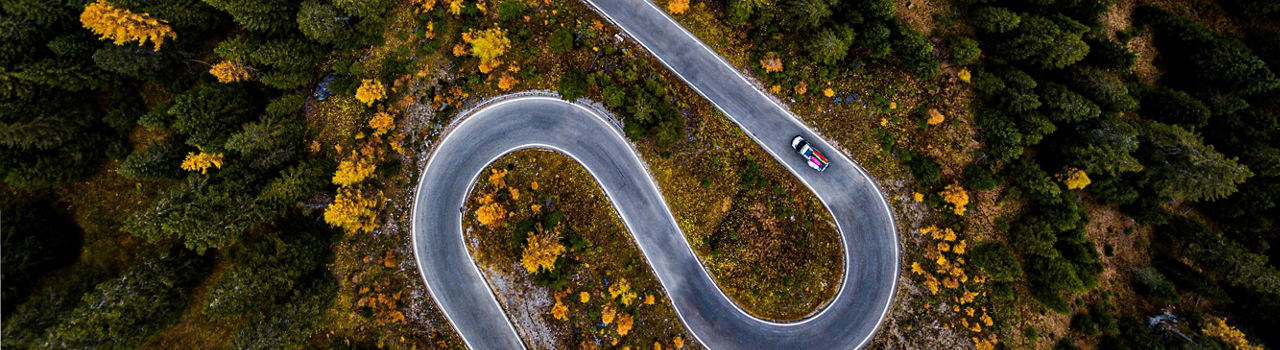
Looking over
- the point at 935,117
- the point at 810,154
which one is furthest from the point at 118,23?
the point at 935,117

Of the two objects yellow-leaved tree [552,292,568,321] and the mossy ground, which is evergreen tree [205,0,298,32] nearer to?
the mossy ground

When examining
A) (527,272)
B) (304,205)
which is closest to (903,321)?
(527,272)

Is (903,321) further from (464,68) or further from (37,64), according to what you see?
(37,64)

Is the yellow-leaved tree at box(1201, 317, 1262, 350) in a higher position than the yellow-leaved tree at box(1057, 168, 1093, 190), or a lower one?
lower

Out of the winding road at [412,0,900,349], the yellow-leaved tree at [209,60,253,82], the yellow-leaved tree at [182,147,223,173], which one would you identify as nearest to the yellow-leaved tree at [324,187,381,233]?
the winding road at [412,0,900,349]

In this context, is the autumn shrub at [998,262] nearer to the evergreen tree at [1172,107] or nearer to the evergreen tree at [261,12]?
the evergreen tree at [1172,107]

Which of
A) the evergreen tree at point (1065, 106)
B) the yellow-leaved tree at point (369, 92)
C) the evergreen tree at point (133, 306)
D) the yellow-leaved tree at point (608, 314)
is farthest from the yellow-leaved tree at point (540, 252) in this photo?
the evergreen tree at point (1065, 106)
